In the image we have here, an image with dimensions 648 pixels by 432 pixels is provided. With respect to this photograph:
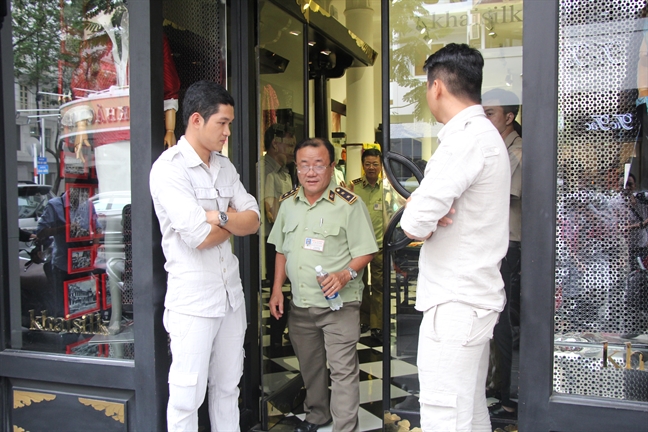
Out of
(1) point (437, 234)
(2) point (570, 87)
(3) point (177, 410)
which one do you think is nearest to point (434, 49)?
(2) point (570, 87)

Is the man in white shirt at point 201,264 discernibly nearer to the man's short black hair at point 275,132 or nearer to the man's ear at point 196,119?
the man's ear at point 196,119

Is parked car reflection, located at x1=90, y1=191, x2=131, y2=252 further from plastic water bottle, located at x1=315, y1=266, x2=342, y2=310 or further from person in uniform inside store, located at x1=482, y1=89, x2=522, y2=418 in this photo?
person in uniform inside store, located at x1=482, y1=89, x2=522, y2=418

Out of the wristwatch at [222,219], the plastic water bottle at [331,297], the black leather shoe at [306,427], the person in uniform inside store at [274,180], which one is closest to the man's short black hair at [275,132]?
the person in uniform inside store at [274,180]

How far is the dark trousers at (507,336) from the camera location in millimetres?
2479

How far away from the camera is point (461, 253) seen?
1711 mm

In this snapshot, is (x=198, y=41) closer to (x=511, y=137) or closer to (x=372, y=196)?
(x=511, y=137)

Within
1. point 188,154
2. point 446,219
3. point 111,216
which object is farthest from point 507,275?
point 111,216

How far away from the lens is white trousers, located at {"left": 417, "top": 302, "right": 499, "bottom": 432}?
169cm

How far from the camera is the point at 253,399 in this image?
279 cm

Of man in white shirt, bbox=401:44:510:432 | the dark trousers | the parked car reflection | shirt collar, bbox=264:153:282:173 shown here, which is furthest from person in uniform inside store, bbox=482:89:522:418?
the parked car reflection

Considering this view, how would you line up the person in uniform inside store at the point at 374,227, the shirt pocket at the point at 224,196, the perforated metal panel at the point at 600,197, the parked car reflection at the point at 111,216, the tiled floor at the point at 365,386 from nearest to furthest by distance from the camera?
the perforated metal panel at the point at 600,197
the shirt pocket at the point at 224,196
the parked car reflection at the point at 111,216
the tiled floor at the point at 365,386
the person in uniform inside store at the point at 374,227

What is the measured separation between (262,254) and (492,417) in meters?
1.42

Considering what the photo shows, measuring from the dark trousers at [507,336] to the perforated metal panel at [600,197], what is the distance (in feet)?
1.77

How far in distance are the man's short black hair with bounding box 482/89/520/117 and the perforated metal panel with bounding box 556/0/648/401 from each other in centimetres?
59
